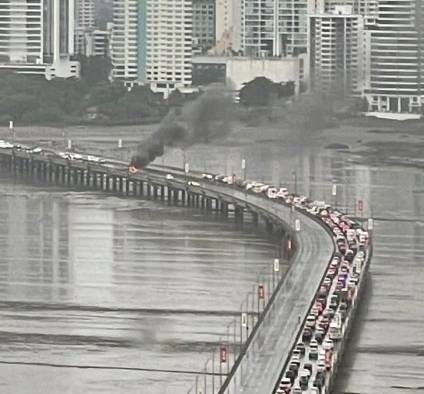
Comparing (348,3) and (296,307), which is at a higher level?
(348,3)

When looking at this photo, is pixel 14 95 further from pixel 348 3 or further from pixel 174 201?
pixel 174 201

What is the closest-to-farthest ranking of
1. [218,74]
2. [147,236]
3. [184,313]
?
[184,313], [147,236], [218,74]

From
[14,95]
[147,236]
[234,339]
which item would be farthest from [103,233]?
[14,95]

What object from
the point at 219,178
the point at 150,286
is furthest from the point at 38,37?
the point at 150,286

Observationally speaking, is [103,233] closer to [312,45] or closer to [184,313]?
[184,313]

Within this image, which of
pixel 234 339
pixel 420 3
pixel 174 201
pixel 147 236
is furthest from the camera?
pixel 420 3

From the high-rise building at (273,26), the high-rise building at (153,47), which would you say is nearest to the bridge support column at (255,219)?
the high-rise building at (273,26)

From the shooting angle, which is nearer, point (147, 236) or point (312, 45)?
point (147, 236)

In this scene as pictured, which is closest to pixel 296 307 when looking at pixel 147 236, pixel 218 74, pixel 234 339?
pixel 234 339
